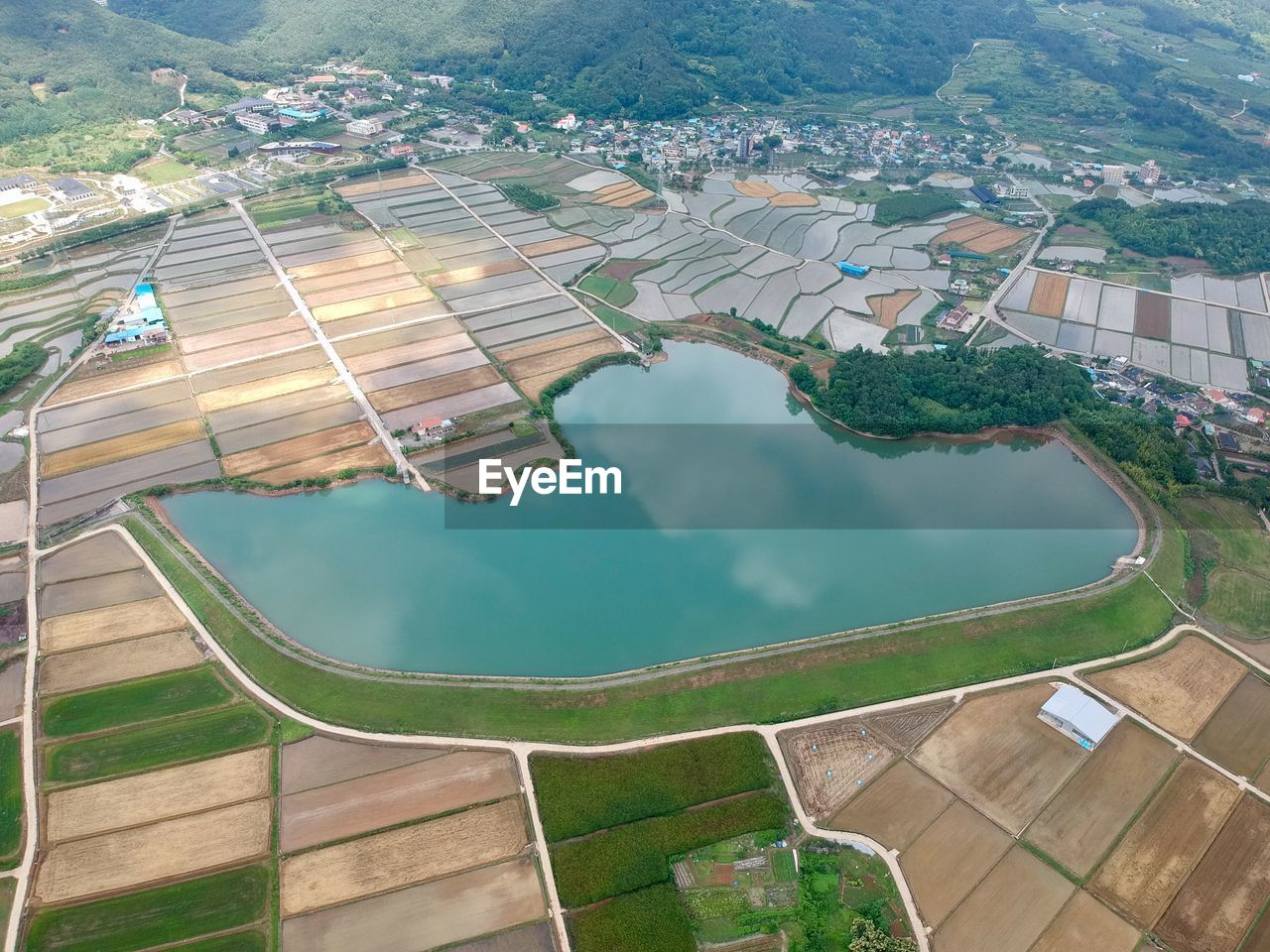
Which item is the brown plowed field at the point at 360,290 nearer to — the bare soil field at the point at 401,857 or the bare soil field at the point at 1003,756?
the bare soil field at the point at 401,857

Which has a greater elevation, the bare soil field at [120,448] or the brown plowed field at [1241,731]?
the bare soil field at [120,448]

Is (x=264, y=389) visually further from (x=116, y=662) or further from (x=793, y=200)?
(x=793, y=200)

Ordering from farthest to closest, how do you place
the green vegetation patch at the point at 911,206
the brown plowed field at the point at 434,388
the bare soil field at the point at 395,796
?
the green vegetation patch at the point at 911,206 → the brown plowed field at the point at 434,388 → the bare soil field at the point at 395,796

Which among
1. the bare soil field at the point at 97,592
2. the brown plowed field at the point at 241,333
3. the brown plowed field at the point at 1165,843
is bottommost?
the brown plowed field at the point at 1165,843

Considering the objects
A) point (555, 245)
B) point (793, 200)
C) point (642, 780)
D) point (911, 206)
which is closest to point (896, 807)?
point (642, 780)

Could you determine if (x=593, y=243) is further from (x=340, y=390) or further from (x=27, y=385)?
(x=27, y=385)

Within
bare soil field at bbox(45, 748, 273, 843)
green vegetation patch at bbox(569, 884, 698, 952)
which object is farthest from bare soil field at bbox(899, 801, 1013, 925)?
bare soil field at bbox(45, 748, 273, 843)

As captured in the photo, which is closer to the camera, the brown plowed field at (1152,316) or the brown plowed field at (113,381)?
the brown plowed field at (113,381)

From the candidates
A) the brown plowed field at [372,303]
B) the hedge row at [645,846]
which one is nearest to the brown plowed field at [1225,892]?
the hedge row at [645,846]
